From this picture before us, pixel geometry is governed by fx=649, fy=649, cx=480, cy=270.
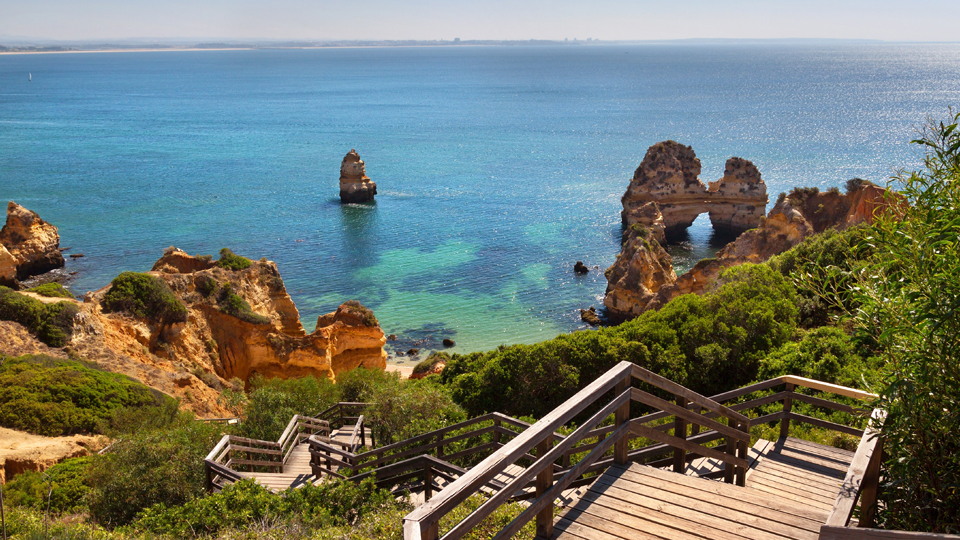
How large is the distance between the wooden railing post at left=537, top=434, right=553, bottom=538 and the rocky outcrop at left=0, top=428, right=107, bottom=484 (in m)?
15.1

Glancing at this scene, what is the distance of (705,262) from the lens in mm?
38344

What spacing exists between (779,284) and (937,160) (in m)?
18.0

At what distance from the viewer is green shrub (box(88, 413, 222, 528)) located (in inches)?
440

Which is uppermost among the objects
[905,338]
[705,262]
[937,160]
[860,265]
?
[937,160]

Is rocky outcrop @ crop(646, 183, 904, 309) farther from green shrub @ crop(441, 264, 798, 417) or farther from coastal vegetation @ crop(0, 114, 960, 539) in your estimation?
green shrub @ crop(441, 264, 798, 417)

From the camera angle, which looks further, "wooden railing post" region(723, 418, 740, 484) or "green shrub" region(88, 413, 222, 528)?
"green shrub" region(88, 413, 222, 528)

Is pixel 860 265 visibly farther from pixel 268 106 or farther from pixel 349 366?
pixel 268 106

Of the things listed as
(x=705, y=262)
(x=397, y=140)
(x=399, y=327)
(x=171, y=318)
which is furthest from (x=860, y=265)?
(x=397, y=140)

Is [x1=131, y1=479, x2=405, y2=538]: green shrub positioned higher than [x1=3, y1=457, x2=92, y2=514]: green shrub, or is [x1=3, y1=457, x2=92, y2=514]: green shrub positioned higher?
[x1=131, y1=479, x2=405, y2=538]: green shrub

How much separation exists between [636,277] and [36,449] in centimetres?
3276

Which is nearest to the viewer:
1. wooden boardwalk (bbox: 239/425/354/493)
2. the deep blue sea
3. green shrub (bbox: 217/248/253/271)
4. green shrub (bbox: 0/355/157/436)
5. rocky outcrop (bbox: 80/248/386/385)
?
wooden boardwalk (bbox: 239/425/354/493)

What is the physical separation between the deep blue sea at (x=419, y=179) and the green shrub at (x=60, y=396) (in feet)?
67.6

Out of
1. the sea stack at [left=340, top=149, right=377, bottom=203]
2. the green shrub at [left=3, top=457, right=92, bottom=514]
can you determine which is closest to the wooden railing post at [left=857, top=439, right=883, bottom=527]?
the green shrub at [left=3, top=457, right=92, bottom=514]

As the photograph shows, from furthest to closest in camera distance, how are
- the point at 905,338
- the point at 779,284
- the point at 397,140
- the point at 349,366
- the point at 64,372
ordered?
the point at 397,140 → the point at 349,366 → the point at 779,284 → the point at 64,372 → the point at 905,338
